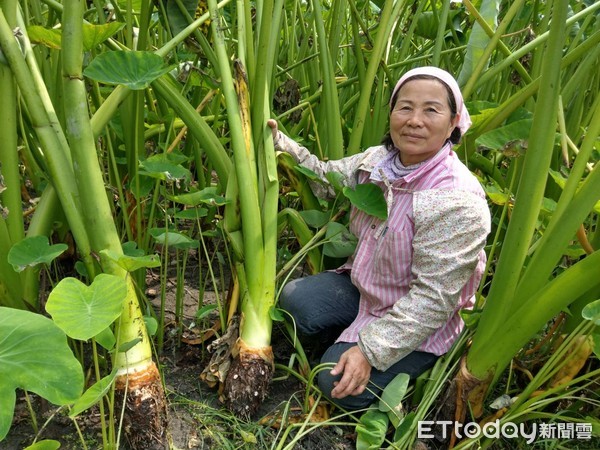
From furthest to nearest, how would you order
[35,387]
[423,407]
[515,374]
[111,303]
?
[515,374] → [423,407] → [111,303] → [35,387]

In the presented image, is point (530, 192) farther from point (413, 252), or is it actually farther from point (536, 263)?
point (413, 252)

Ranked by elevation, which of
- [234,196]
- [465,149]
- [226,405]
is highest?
[465,149]

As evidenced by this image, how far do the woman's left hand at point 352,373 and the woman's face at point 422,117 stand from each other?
454 millimetres

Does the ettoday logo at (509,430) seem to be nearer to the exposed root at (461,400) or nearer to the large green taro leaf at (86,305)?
the exposed root at (461,400)

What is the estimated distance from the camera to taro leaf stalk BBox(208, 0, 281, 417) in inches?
50.0

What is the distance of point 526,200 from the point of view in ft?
3.43

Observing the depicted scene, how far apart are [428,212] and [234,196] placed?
0.43m

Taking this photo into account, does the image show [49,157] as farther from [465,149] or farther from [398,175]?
[465,149]

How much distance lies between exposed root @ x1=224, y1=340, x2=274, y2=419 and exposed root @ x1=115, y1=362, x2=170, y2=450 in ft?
0.53

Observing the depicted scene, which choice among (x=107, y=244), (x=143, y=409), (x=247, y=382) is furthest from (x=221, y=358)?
(x=107, y=244)

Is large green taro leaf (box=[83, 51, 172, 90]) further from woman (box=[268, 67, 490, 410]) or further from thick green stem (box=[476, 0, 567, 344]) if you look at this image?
thick green stem (box=[476, 0, 567, 344])

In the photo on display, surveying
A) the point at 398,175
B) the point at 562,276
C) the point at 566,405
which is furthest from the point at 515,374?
the point at 398,175

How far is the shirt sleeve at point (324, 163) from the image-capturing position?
1518mm

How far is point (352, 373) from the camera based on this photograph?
125 centimetres
